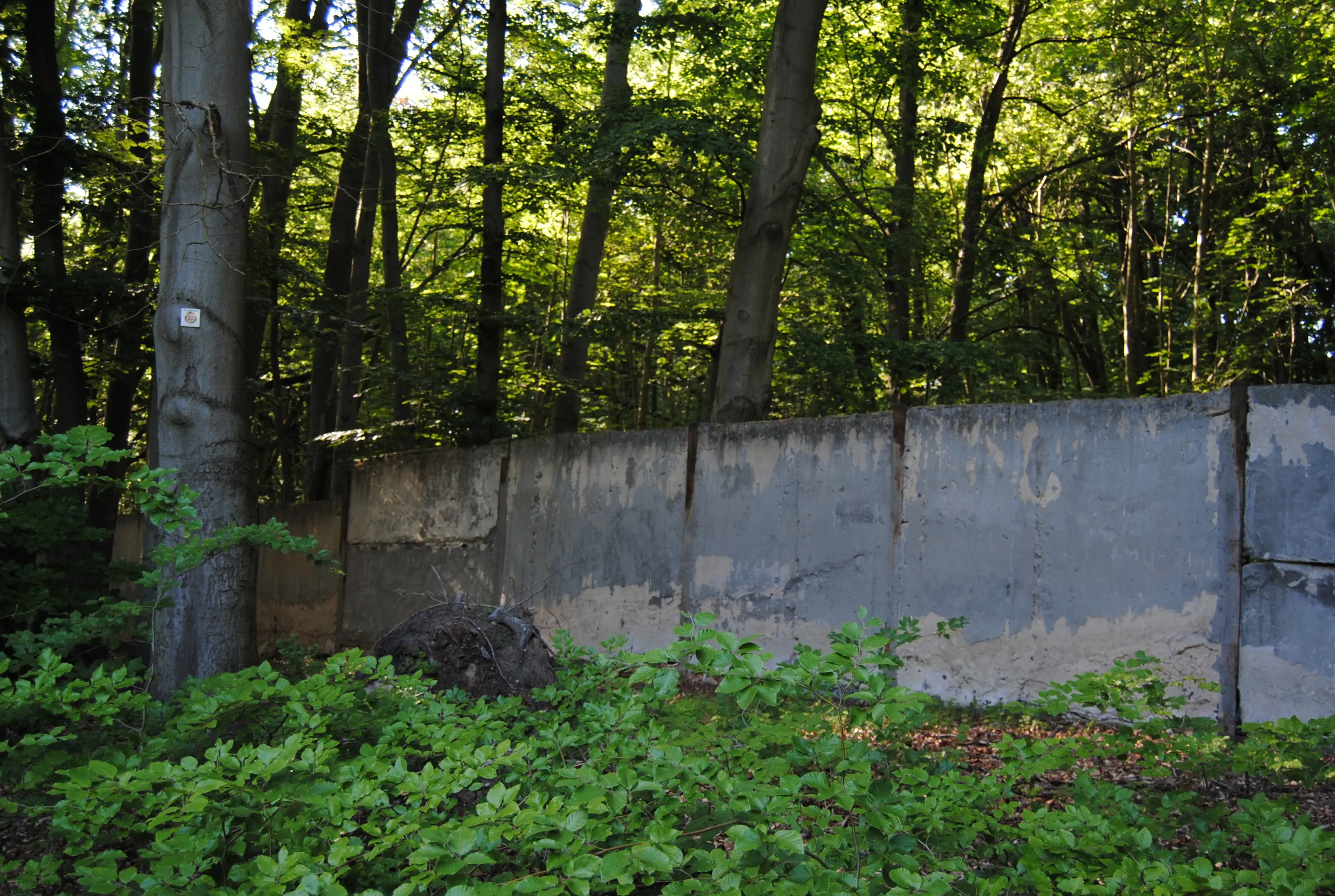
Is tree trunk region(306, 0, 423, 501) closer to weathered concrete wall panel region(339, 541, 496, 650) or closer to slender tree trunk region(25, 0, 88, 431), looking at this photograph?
weathered concrete wall panel region(339, 541, 496, 650)

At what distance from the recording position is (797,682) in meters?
2.29

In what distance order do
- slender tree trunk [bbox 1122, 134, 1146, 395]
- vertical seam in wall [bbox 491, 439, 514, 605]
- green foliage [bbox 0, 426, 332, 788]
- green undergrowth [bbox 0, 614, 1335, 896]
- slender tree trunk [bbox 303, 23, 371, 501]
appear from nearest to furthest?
green undergrowth [bbox 0, 614, 1335, 896] < green foliage [bbox 0, 426, 332, 788] < vertical seam in wall [bbox 491, 439, 514, 605] < slender tree trunk [bbox 303, 23, 371, 501] < slender tree trunk [bbox 1122, 134, 1146, 395]

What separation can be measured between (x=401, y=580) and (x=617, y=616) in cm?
320

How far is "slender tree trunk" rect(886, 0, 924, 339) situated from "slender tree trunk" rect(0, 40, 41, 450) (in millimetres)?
7978

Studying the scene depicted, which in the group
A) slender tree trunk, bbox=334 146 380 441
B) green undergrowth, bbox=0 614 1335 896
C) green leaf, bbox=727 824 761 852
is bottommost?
green undergrowth, bbox=0 614 1335 896

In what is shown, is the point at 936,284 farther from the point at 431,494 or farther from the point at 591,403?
the point at 431,494

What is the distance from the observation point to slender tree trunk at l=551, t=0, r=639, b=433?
10.2 m

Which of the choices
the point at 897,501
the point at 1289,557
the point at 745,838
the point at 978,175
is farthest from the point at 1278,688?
the point at 978,175

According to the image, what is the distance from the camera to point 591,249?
11.4 metres

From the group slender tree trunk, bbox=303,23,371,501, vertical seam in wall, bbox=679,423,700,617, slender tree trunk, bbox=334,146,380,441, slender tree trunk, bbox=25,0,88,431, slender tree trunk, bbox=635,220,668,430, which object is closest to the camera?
vertical seam in wall, bbox=679,423,700,617

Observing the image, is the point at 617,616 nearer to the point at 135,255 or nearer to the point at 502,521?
the point at 502,521

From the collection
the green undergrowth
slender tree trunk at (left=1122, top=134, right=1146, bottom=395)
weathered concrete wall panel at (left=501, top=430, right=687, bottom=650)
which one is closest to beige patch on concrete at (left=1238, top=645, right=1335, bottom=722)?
the green undergrowth

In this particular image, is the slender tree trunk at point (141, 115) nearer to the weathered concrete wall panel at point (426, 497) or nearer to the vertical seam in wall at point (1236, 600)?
the weathered concrete wall panel at point (426, 497)

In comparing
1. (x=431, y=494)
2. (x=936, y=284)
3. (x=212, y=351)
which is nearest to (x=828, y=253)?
(x=431, y=494)
